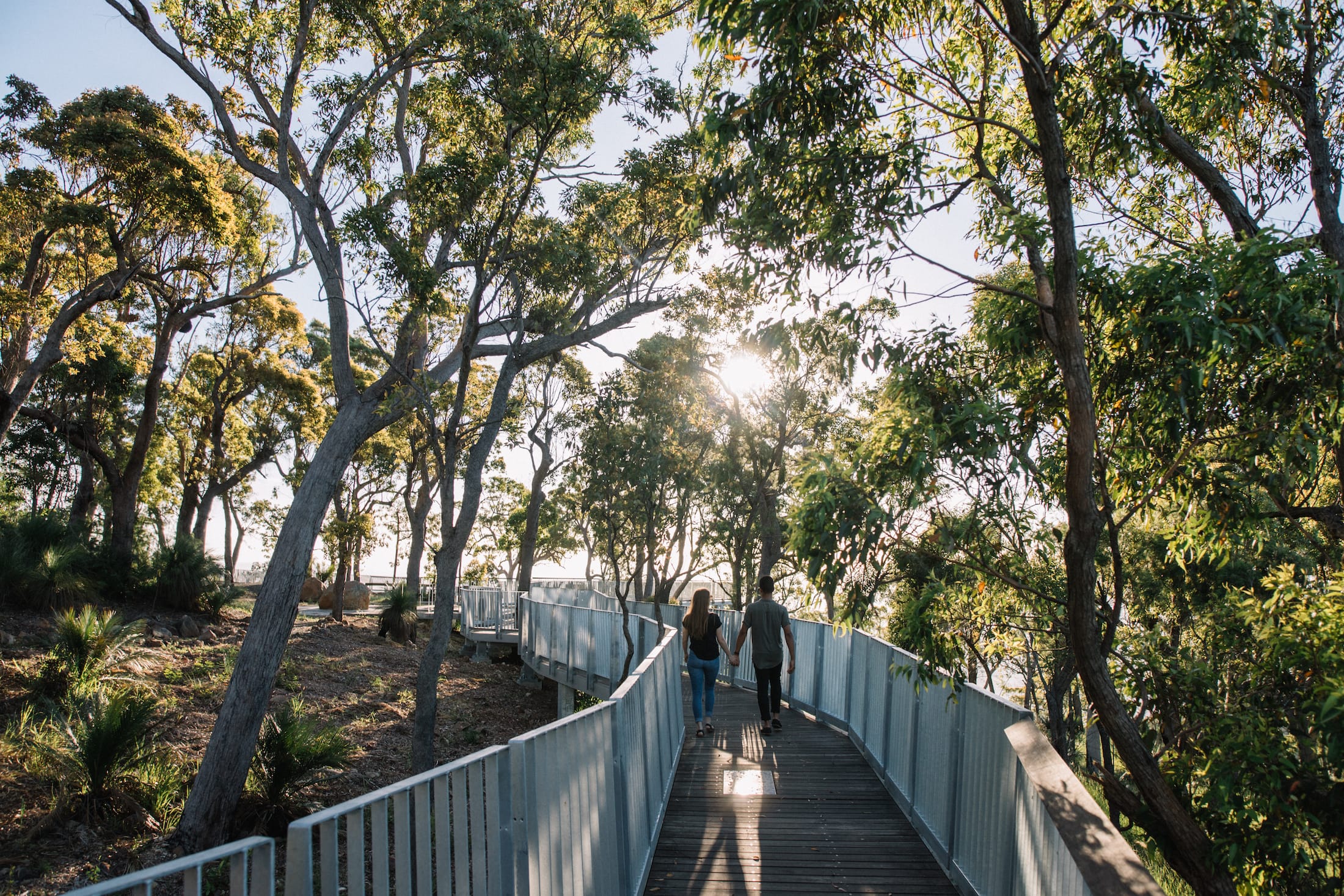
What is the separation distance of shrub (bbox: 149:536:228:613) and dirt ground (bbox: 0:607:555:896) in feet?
2.19

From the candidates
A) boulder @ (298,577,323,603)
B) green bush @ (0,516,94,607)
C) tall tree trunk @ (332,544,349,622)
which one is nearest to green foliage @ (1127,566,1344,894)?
green bush @ (0,516,94,607)

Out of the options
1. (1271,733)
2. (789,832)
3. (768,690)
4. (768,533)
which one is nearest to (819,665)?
(768,690)

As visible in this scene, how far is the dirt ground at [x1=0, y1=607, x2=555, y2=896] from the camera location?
7.86 metres

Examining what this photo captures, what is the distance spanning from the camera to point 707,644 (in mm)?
10016

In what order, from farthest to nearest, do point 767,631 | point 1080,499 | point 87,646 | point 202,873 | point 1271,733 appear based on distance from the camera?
point 87,646 → point 767,631 → point 1080,499 → point 1271,733 → point 202,873

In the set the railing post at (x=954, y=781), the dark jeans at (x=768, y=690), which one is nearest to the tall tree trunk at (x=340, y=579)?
the dark jeans at (x=768, y=690)

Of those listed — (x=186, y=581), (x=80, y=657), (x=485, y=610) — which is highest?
(x=186, y=581)

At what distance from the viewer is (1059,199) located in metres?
5.35

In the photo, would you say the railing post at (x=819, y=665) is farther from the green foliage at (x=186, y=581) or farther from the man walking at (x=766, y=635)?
the green foliage at (x=186, y=581)

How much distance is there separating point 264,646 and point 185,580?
28.6ft

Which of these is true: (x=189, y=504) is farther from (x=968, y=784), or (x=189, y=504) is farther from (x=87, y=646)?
(x=968, y=784)

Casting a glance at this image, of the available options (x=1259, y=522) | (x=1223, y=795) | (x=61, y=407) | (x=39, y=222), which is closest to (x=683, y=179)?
(x=1259, y=522)

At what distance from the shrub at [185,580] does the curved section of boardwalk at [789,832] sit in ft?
41.3

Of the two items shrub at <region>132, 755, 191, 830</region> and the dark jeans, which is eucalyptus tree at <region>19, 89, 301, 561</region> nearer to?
shrub at <region>132, 755, 191, 830</region>
